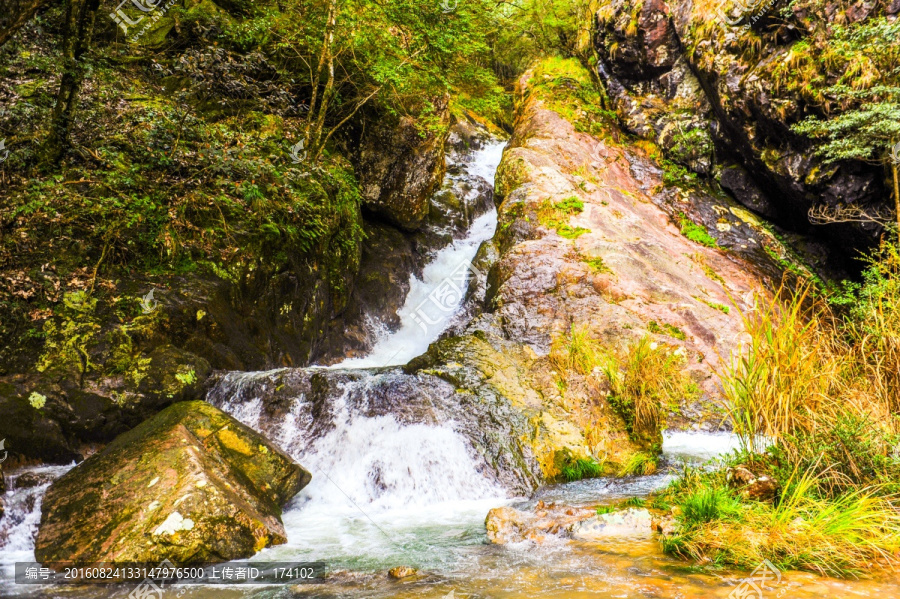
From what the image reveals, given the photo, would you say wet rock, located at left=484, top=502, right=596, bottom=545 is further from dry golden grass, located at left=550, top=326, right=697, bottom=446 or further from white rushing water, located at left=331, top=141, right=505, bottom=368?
white rushing water, located at left=331, top=141, right=505, bottom=368

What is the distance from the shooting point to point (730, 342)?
24.2 ft

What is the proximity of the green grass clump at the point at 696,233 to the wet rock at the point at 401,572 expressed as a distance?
10.2 m

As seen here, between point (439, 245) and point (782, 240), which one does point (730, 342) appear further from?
point (439, 245)

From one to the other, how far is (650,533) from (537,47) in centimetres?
2012

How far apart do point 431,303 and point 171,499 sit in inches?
290

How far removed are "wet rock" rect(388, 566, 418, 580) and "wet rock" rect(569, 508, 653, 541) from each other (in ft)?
3.80

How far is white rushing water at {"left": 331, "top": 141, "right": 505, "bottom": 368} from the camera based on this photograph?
9.36 meters

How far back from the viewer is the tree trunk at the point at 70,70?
5.06 m

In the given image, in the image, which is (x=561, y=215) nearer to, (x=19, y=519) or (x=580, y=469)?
(x=580, y=469)

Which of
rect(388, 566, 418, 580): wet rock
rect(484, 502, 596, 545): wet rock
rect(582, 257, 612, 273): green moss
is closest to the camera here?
rect(388, 566, 418, 580): wet rock

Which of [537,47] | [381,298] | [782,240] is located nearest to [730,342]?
[782,240]

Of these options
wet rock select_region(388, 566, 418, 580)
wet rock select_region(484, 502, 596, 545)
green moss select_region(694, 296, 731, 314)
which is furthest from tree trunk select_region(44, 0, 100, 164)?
green moss select_region(694, 296, 731, 314)

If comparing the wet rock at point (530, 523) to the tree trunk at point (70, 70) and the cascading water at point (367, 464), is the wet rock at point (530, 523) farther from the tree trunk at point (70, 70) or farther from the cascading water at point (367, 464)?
the tree trunk at point (70, 70)

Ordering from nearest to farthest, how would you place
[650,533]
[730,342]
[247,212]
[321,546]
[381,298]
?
[650,533], [321,546], [247,212], [730,342], [381,298]
